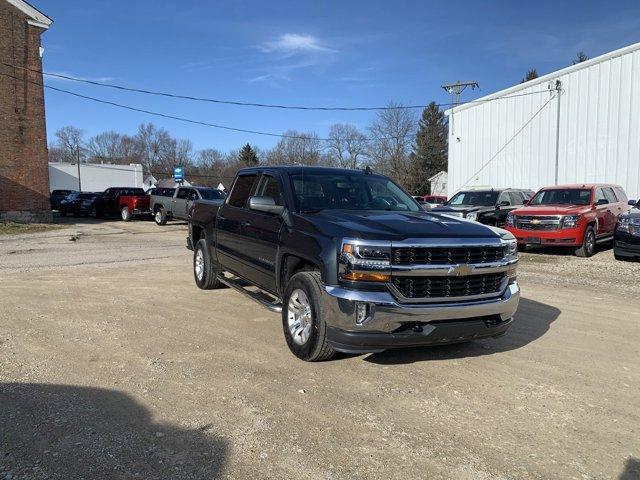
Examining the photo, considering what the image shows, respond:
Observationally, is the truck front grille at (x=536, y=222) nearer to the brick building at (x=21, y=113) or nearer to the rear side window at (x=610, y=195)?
the rear side window at (x=610, y=195)

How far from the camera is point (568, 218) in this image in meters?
12.9

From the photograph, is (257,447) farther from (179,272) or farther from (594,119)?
(594,119)

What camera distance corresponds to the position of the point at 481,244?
4602 mm

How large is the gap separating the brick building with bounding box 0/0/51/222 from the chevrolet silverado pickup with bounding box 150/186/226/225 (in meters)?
5.25

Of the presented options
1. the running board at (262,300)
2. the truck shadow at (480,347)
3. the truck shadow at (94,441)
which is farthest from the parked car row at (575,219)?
the truck shadow at (94,441)

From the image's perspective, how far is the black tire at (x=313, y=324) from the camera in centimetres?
455

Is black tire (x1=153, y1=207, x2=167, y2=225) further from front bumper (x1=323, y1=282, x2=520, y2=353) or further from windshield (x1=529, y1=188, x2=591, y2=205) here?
front bumper (x1=323, y1=282, x2=520, y2=353)

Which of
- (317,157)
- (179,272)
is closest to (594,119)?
(179,272)

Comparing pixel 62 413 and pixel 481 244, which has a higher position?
pixel 481 244

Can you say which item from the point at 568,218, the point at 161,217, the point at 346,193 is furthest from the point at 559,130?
the point at 346,193

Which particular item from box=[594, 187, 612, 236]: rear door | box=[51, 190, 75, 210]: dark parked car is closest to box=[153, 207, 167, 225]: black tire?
box=[594, 187, 612, 236]: rear door

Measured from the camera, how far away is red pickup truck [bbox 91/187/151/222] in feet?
85.7

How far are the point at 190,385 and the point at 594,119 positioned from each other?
2168 cm

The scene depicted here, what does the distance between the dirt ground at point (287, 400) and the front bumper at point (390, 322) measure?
0.40 m
